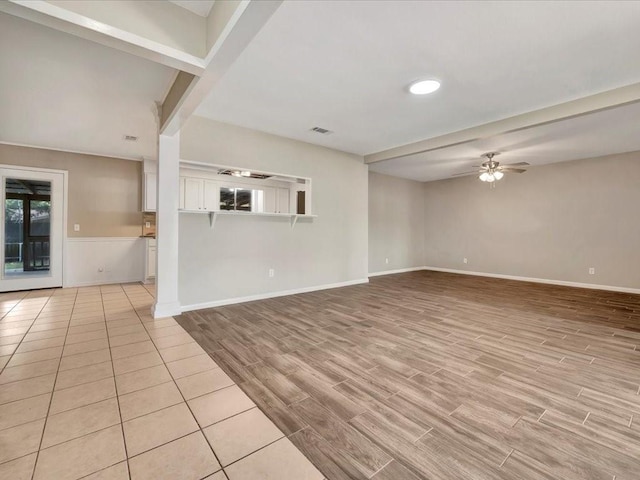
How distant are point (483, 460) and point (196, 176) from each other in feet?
15.1

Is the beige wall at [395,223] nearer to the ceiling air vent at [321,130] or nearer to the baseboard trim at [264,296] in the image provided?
the baseboard trim at [264,296]

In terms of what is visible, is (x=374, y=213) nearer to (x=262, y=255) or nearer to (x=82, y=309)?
(x=262, y=255)

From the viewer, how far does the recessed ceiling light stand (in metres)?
2.88

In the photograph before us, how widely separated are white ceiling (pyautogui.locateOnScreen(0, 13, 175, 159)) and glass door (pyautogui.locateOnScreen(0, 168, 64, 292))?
28.2 inches

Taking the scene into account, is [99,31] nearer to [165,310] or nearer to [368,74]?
[368,74]

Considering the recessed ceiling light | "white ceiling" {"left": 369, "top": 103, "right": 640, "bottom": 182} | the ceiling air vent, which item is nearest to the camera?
the recessed ceiling light

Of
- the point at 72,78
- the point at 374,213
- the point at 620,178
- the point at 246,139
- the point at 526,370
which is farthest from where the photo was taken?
the point at 374,213

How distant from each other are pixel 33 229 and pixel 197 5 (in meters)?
5.88

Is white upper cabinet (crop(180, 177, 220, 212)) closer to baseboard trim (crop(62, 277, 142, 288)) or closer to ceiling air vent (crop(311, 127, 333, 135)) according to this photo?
ceiling air vent (crop(311, 127, 333, 135))

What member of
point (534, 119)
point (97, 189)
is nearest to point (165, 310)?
point (97, 189)

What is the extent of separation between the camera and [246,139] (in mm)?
4219

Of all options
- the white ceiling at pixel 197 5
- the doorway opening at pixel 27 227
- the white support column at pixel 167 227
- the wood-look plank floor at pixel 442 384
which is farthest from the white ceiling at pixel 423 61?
the doorway opening at pixel 27 227

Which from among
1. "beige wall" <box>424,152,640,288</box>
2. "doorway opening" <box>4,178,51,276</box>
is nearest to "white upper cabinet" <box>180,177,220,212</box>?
"doorway opening" <box>4,178,51,276</box>

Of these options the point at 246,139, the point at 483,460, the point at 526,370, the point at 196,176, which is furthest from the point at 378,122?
the point at 483,460
